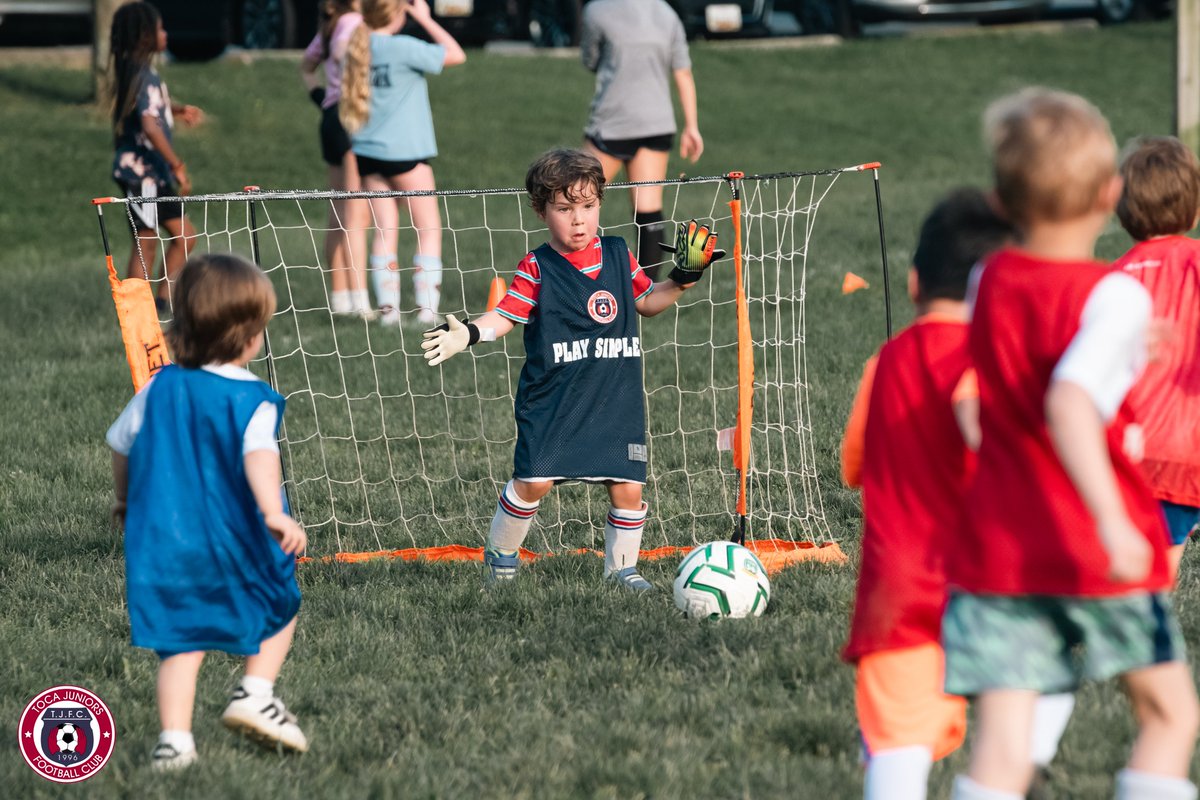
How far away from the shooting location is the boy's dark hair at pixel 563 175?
479 cm

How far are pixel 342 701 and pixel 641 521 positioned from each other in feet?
4.55

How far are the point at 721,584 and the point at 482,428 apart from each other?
2.70 meters

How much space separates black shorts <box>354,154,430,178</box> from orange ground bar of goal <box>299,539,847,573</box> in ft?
13.8

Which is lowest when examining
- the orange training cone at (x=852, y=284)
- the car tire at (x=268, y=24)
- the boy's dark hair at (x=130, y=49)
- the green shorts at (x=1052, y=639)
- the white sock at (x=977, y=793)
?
the orange training cone at (x=852, y=284)

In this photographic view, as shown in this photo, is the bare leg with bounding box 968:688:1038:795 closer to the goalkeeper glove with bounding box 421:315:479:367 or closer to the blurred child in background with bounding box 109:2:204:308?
the goalkeeper glove with bounding box 421:315:479:367

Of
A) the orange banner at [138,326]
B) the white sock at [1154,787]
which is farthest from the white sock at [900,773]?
the orange banner at [138,326]

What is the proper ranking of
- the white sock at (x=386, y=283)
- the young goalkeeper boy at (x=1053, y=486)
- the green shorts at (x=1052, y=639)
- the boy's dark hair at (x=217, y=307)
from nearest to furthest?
1. the young goalkeeper boy at (x=1053, y=486)
2. the green shorts at (x=1052, y=639)
3. the boy's dark hair at (x=217, y=307)
4. the white sock at (x=386, y=283)

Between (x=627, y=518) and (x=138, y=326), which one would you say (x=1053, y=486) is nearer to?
(x=627, y=518)

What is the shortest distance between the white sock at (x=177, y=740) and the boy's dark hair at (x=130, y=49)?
21.5ft

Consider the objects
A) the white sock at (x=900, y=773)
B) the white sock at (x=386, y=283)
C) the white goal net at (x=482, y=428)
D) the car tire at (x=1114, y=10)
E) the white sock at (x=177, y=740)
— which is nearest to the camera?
the white sock at (x=900, y=773)

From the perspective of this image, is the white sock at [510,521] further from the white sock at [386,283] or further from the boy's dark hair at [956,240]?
the white sock at [386,283]

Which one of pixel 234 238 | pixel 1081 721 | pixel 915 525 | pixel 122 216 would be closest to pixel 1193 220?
pixel 1081 721

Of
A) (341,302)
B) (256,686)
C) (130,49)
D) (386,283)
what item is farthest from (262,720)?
(130,49)

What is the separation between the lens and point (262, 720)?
3.54 m
